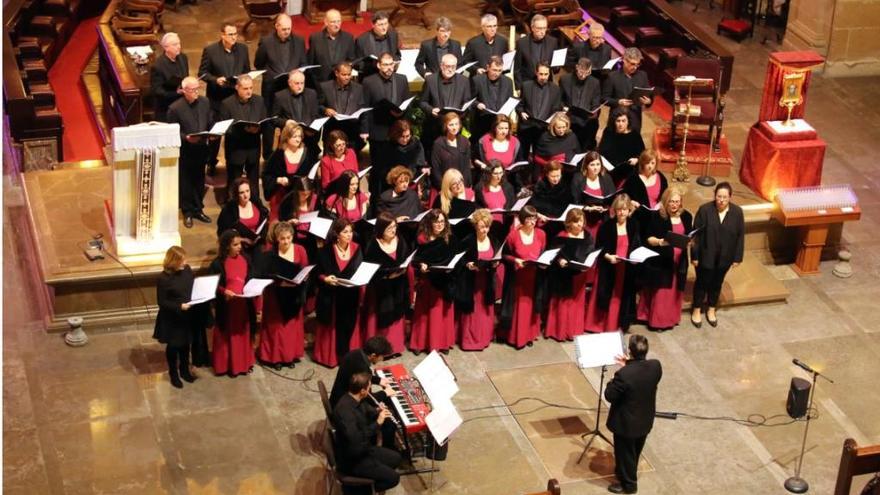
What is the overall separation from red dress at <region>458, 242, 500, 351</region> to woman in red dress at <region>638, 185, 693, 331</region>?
142 cm

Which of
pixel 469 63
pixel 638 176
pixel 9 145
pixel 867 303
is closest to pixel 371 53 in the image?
pixel 469 63

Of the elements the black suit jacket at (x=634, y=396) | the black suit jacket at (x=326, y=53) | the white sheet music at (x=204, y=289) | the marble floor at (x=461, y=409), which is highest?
the black suit jacket at (x=326, y=53)

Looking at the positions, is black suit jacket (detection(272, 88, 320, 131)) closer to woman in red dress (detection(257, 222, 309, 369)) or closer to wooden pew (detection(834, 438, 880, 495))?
woman in red dress (detection(257, 222, 309, 369))

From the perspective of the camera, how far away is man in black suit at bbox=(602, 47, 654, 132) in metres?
12.1

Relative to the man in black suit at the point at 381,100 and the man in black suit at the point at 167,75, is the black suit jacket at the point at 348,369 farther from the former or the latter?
the man in black suit at the point at 167,75

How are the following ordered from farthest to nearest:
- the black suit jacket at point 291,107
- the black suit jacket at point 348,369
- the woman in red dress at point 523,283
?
the black suit jacket at point 291,107 → the woman in red dress at point 523,283 → the black suit jacket at point 348,369

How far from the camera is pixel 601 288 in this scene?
1090 centimetres

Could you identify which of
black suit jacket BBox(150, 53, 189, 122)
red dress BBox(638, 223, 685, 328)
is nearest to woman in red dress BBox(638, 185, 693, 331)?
red dress BBox(638, 223, 685, 328)

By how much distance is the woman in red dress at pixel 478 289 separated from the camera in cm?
1027

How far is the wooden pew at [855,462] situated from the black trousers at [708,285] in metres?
2.99

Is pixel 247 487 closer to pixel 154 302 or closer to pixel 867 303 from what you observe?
Answer: pixel 154 302

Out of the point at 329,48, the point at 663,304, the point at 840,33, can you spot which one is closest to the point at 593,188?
the point at 663,304

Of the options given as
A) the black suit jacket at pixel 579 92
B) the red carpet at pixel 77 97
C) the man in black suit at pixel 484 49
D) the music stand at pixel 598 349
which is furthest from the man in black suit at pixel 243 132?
the music stand at pixel 598 349

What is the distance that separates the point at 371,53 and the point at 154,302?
321 cm
